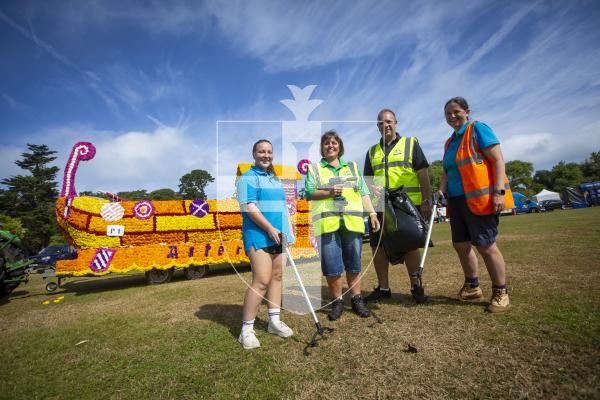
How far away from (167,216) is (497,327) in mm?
8560

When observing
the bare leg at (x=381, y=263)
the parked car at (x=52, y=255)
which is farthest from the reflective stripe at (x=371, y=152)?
the parked car at (x=52, y=255)

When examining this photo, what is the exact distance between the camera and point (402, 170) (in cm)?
383

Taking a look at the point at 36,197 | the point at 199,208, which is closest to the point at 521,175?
the point at 199,208

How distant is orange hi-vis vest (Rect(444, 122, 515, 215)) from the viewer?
3.15 meters

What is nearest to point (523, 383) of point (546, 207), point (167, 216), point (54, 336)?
point (54, 336)

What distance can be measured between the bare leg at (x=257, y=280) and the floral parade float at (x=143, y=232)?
5.15m

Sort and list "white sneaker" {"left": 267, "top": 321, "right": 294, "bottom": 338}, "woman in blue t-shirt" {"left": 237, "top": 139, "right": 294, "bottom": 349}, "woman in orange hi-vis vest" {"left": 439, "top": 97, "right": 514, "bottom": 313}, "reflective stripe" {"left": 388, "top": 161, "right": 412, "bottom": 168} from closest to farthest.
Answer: "woman in blue t-shirt" {"left": 237, "top": 139, "right": 294, "bottom": 349} → "white sneaker" {"left": 267, "top": 321, "right": 294, "bottom": 338} → "woman in orange hi-vis vest" {"left": 439, "top": 97, "right": 514, "bottom": 313} → "reflective stripe" {"left": 388, "top": 161, "right": 412, "bottom": 168}

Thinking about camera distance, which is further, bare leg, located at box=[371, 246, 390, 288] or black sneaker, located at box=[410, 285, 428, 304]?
bare leg, located at box=[371, 246, 390, 288]

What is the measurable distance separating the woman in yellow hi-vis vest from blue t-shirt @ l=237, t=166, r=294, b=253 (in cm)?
53

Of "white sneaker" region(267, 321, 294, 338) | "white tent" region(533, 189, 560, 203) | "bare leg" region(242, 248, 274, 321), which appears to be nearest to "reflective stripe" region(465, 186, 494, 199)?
"bare leg" region(242, 248, 274, 321)

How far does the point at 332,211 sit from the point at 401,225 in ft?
3.21

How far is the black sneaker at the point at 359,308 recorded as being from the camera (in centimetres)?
337

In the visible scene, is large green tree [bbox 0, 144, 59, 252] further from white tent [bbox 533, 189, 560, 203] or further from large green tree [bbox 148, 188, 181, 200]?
white tent [bbox 533, 189, 560, 203]

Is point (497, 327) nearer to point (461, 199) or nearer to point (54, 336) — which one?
point (461, 199)
